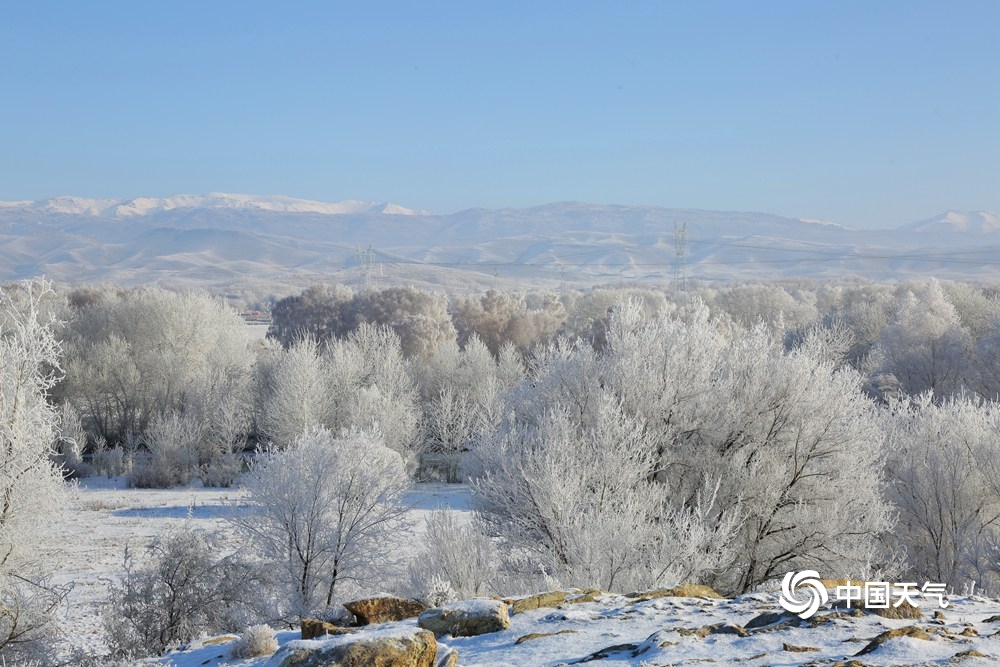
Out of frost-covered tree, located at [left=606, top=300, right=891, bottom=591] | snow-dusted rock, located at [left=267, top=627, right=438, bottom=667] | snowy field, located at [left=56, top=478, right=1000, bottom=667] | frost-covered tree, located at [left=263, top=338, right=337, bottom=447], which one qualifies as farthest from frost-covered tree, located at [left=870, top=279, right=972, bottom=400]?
snow-dusted rock, located at [left=267, top=627, right=438, bottom=667]

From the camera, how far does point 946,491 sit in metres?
18.7

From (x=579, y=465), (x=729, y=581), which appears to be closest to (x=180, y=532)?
(x=579, y=465)

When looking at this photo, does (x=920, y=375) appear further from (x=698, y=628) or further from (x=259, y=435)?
(x=698, y=628)

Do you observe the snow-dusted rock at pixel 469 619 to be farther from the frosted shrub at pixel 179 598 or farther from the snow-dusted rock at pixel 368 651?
Result: the frosted shrub at pixel 179 598

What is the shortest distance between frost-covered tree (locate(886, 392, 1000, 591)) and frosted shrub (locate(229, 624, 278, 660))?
509 inches

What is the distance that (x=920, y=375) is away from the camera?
133ft

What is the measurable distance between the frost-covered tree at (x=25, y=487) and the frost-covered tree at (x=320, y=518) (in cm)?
443

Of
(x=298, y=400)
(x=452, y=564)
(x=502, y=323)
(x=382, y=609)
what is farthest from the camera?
(x=502, y=323)

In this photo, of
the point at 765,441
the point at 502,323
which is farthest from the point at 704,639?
the point at 502,323

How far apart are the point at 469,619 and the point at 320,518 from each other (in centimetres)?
769

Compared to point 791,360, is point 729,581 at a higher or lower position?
lower

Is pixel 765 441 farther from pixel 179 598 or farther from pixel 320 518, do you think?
pixel 179 598

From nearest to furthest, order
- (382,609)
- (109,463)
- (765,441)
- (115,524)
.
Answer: (382,609), (765,441), (115,524), (109,463)

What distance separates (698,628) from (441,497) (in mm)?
24026
